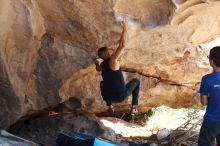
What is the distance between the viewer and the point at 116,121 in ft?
36.4

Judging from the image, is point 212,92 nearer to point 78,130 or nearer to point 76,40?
point 76,40

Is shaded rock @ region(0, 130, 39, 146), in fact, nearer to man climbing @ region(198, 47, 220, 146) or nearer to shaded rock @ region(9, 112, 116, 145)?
shaded rock @ region(9, 112, 116, 145)

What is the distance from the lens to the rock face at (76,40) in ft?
26.4

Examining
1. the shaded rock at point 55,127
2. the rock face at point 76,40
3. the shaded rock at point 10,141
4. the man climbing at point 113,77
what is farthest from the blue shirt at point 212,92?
the shaded rock at point 55,127

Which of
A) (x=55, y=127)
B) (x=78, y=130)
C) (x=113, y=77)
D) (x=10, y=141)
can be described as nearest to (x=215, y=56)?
(x=113, y=77)

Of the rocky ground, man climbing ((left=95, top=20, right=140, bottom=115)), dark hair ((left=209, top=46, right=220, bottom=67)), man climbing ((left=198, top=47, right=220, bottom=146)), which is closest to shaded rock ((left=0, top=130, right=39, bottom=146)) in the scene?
man climbing ((left=95, top=20, right=140, bottom=115))

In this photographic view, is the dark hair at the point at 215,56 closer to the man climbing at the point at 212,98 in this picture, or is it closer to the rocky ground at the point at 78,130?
the man climbing at the point at 212,98

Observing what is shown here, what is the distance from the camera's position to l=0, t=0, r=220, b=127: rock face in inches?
317

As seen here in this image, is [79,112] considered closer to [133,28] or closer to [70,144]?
[133,28]

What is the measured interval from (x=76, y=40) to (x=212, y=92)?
346cm

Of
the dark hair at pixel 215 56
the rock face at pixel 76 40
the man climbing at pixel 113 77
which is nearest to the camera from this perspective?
the dark hair at pixel 215 56

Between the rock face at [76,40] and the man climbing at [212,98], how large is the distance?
242cm

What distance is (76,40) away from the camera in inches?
340

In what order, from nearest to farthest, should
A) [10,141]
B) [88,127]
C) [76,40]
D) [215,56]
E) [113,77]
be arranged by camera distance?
[215,56] → [10,141] → [113,77] → [76,40] → [88,127]
